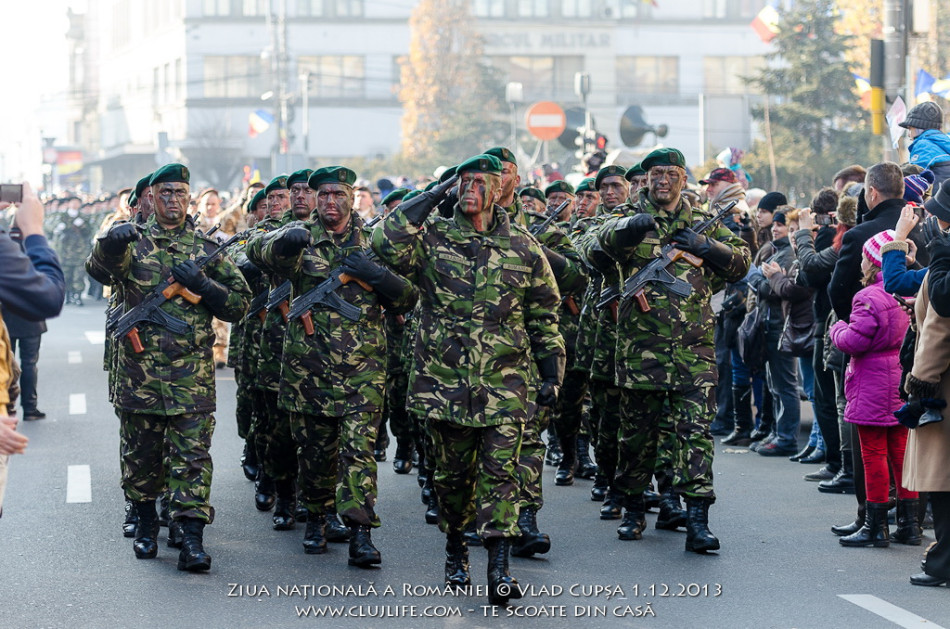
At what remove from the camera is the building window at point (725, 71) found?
77562mm

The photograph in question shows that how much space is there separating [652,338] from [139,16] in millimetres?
83119

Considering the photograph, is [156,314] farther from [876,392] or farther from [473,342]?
[876,392]

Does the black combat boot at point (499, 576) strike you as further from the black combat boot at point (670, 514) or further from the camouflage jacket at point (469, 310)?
the black combat boot at point (670, 514)

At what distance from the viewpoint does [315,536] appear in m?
8.59

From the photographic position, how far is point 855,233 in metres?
9.14

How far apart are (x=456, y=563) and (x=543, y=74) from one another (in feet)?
230

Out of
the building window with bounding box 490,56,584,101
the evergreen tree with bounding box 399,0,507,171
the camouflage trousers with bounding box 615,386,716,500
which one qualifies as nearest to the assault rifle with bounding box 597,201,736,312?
the camouflage trousers with bounding box 615,386,716,500

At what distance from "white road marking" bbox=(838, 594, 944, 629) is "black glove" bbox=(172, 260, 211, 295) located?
A: 367cm

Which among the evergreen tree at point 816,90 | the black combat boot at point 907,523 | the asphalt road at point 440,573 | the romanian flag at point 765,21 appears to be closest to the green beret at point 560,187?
the asphalt road at point 440,573

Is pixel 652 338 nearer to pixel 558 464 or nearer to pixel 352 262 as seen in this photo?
pixel 352 262

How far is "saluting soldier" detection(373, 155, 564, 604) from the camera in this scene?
24.1 feet

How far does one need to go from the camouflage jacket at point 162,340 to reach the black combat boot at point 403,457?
3.18 meters

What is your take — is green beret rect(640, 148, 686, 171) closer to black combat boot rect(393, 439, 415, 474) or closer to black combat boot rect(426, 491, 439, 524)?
black combat boot rect(426, 491, 439, 524)

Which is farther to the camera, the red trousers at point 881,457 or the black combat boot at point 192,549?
the red trousers at point 881,457
